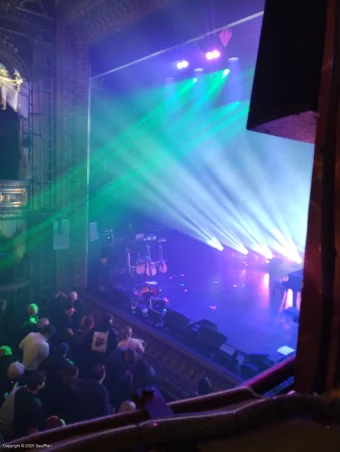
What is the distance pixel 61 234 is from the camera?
446 inches

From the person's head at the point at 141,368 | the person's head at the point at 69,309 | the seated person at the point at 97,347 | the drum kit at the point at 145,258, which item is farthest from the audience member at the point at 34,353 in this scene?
the drum kit at the point at 145,258

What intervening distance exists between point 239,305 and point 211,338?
417cm

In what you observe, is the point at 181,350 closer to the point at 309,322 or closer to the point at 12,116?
the point at 309,322

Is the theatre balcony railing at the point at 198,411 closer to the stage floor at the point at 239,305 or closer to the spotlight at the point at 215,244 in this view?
the stage floor at the point at 239,305

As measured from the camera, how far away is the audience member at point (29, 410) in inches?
170

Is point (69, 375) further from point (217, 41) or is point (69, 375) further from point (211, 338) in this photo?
point (217, 41)

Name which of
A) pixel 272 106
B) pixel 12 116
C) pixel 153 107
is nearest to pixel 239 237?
pixel 153 107

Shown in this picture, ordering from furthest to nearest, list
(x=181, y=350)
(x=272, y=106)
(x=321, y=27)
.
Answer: (x=181, y=350) → (x=272, y=106) → (x=321, y=27)

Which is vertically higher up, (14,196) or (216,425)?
(14,196)

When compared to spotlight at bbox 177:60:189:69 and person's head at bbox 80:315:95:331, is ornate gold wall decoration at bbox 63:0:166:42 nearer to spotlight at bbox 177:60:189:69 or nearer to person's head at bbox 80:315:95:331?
spotlight at bbox 177:60:189:69

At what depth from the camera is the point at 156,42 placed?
33.6 ft

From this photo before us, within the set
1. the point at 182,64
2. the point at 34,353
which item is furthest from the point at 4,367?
the point at 182,64

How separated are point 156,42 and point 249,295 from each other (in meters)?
8.55

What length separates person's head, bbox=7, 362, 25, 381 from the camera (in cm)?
542
